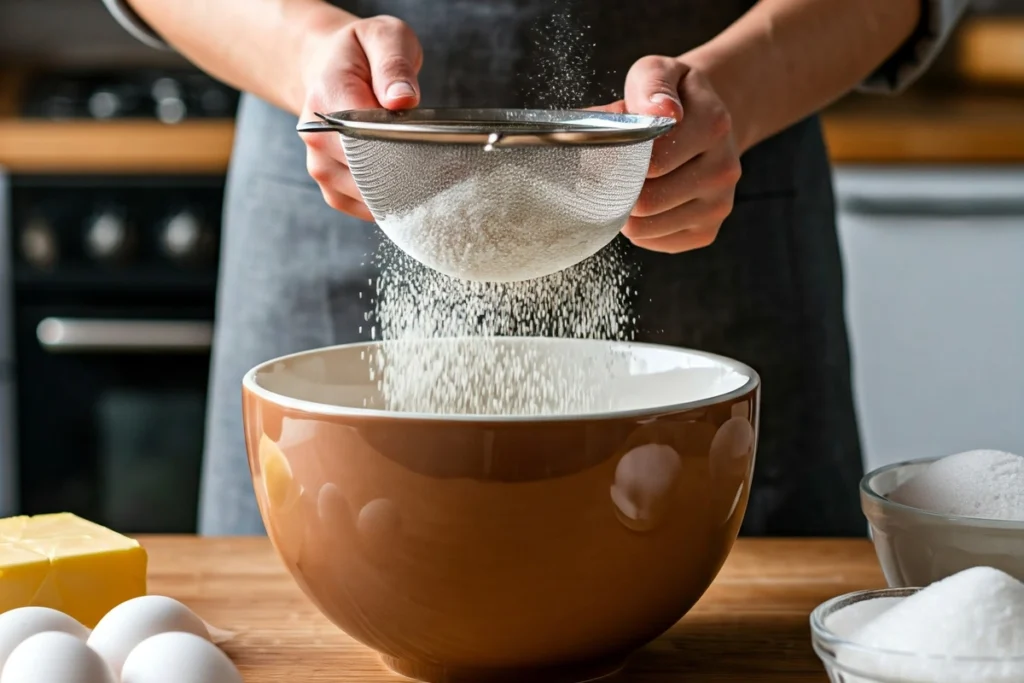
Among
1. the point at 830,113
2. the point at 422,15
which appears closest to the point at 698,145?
the point at 422,15

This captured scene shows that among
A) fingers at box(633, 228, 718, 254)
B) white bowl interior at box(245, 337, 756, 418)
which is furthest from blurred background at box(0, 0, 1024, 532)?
white bowl interior at box(245, 337, 756, 418)

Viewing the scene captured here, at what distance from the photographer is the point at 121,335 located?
5.71 feet

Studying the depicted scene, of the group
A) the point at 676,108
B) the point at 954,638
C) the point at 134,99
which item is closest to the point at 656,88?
the point at 676,108

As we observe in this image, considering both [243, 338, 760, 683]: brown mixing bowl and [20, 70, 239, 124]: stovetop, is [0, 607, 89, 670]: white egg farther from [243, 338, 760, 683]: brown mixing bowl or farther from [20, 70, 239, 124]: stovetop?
[20, 70, 239, 124]: stovetop

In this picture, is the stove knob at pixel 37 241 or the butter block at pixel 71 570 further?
the stove knob at pixel 37 241

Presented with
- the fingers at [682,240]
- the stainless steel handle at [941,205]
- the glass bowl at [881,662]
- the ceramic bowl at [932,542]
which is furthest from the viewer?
the stainless steel handle at [941,205]

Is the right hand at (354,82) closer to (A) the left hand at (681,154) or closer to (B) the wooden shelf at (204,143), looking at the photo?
(A) the left hand at (681,154)

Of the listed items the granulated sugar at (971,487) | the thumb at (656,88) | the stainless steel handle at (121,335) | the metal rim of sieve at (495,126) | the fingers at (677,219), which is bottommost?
the stainless steel handle at (121,335)

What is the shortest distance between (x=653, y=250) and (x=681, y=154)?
7.3 inches

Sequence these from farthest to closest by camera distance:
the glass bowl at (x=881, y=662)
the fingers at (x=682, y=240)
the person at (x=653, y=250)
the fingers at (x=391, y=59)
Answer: the person at (x=653, y=250)
the fingers at (x=682, y=240)
the fingers at (x=391, y=59)
the glass bowl at (x=881, y=662)

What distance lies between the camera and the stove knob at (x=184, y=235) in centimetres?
173

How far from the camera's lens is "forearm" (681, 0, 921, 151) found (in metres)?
0.86

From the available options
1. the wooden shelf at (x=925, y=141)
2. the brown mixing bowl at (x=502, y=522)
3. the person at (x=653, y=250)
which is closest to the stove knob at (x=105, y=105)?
the person at (x=653, y=250)

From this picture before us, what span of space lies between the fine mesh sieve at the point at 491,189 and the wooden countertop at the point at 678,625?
20 cm
